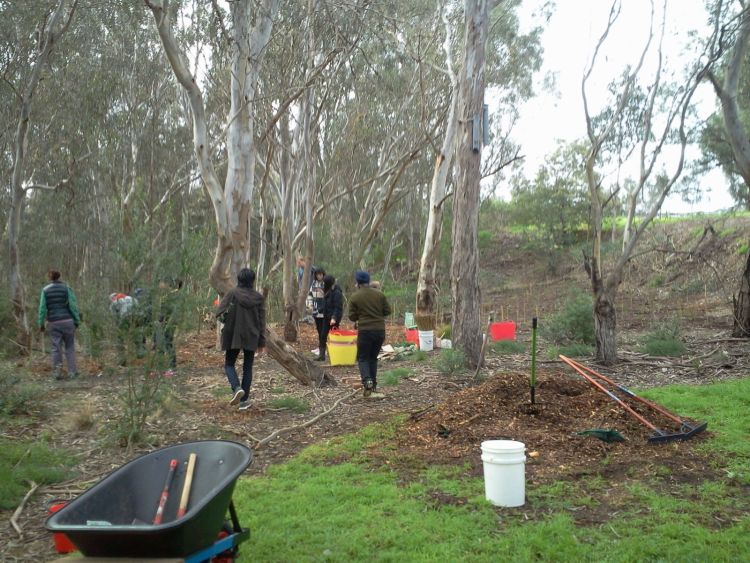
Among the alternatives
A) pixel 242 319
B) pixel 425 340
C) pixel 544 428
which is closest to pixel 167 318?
pixel 242 319

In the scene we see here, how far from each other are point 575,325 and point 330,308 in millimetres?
4789

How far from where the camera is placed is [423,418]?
7.38 m

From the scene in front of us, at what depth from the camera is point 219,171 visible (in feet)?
78.2

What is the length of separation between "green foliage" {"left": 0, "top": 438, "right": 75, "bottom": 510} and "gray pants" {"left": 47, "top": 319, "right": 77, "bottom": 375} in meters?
4.09

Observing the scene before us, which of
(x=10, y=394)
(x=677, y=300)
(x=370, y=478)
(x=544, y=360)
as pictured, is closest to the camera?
(x=370, y=478)

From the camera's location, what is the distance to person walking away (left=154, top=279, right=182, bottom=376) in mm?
6574

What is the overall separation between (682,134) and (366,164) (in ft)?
45.7

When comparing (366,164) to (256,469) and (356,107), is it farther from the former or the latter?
(256,469)

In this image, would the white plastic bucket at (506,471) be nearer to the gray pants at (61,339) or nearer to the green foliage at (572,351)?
the green foliage at (572,351)

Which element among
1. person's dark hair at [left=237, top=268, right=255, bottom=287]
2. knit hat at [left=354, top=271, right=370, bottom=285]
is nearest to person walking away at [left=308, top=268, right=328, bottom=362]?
knit hat at [left=354, top=271, right=370, bottom=285]

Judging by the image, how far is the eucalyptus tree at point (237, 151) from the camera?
387 inches

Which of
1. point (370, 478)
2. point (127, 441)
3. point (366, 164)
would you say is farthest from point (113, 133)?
point (370, 478)

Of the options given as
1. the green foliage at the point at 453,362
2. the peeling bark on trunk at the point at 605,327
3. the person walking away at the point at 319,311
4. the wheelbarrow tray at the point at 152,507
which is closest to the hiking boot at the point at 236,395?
the green foliage at the point at 453,362

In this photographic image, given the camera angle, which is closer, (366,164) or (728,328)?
(728,328)
